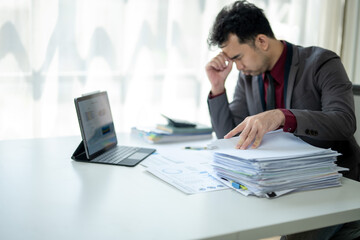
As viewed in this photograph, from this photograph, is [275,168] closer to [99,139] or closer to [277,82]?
[99,139]

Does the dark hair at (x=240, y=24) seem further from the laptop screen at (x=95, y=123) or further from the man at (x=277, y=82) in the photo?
the laptop screen at (x=95, y=123)

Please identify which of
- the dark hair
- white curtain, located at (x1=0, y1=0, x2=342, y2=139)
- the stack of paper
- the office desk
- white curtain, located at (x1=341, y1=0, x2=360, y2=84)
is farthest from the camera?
white curtain, located at (x1=341, y1=0, x2=360, y2=84)

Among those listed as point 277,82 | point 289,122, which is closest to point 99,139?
point 289,122

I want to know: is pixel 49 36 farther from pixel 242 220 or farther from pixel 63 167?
pixel 242 220

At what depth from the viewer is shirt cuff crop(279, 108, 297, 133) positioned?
131 centimetres

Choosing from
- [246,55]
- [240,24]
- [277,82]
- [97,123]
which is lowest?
[97,123]

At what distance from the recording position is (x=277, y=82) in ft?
6.01

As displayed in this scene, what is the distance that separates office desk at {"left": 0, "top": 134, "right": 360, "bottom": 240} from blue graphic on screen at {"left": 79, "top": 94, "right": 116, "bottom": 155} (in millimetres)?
149

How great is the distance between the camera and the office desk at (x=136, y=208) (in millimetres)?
869

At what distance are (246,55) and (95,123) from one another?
2.31 feet

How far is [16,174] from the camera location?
4.09ft

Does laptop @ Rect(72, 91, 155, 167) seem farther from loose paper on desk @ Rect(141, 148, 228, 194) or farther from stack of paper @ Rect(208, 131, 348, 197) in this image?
stack of paper @ Rect(208, 131, 348, 197)

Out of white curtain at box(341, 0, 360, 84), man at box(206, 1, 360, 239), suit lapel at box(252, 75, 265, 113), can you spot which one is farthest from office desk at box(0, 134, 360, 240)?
white curtain at box(341, 0, 360, 84)

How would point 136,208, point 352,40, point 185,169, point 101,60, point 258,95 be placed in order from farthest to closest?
point 352,40 < point 101,60 < point 258,95 < point 185,169 < point 136,208
